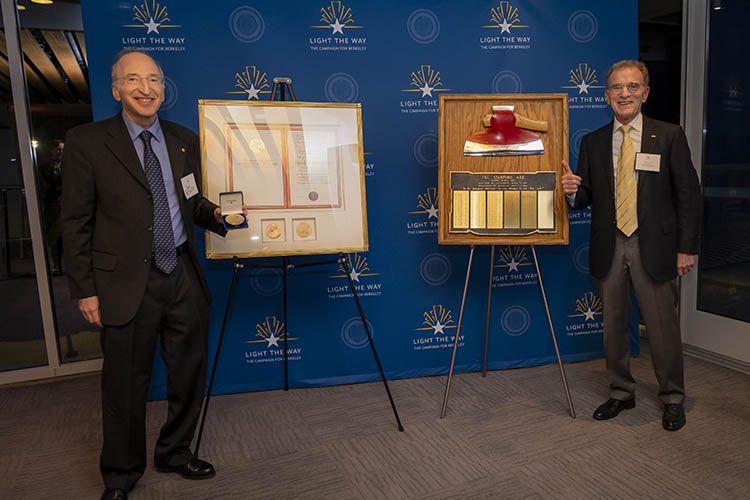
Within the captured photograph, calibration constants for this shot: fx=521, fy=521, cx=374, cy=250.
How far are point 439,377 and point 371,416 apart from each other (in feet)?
2.36

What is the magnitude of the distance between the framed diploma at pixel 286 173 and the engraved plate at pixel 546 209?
0.92 m

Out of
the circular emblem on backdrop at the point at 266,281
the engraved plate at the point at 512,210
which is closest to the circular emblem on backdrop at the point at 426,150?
the engraved plate at the point at 512,210

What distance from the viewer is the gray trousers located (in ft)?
8.60

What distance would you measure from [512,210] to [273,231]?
1.23m

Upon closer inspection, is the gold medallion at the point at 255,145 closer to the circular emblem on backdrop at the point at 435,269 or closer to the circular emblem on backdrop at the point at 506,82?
the circular emblem on backdrop at the point at 435,269

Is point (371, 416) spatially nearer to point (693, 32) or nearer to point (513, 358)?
point (513, 358)

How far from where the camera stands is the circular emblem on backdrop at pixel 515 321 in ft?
11.5

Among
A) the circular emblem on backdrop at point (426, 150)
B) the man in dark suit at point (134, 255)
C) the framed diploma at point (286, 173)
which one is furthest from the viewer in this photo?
the circular emblem on backdrop at point (426, 150)

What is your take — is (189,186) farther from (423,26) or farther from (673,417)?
(673,417)

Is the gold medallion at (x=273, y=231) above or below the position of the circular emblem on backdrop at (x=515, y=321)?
above

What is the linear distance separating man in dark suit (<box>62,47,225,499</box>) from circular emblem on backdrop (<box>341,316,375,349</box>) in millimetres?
1169

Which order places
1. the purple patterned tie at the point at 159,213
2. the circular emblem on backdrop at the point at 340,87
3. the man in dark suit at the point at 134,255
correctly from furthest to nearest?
1. the circular emblem on backdrop at the point at 340,87
2. the purple patterned tie at the point at 159,213
3. the man in dark suit at the point at 134,255

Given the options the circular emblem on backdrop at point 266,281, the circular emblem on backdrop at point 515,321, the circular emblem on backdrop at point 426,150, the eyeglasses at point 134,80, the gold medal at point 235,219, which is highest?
the eyeglasses at point 134,80

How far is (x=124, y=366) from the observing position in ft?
6.76
